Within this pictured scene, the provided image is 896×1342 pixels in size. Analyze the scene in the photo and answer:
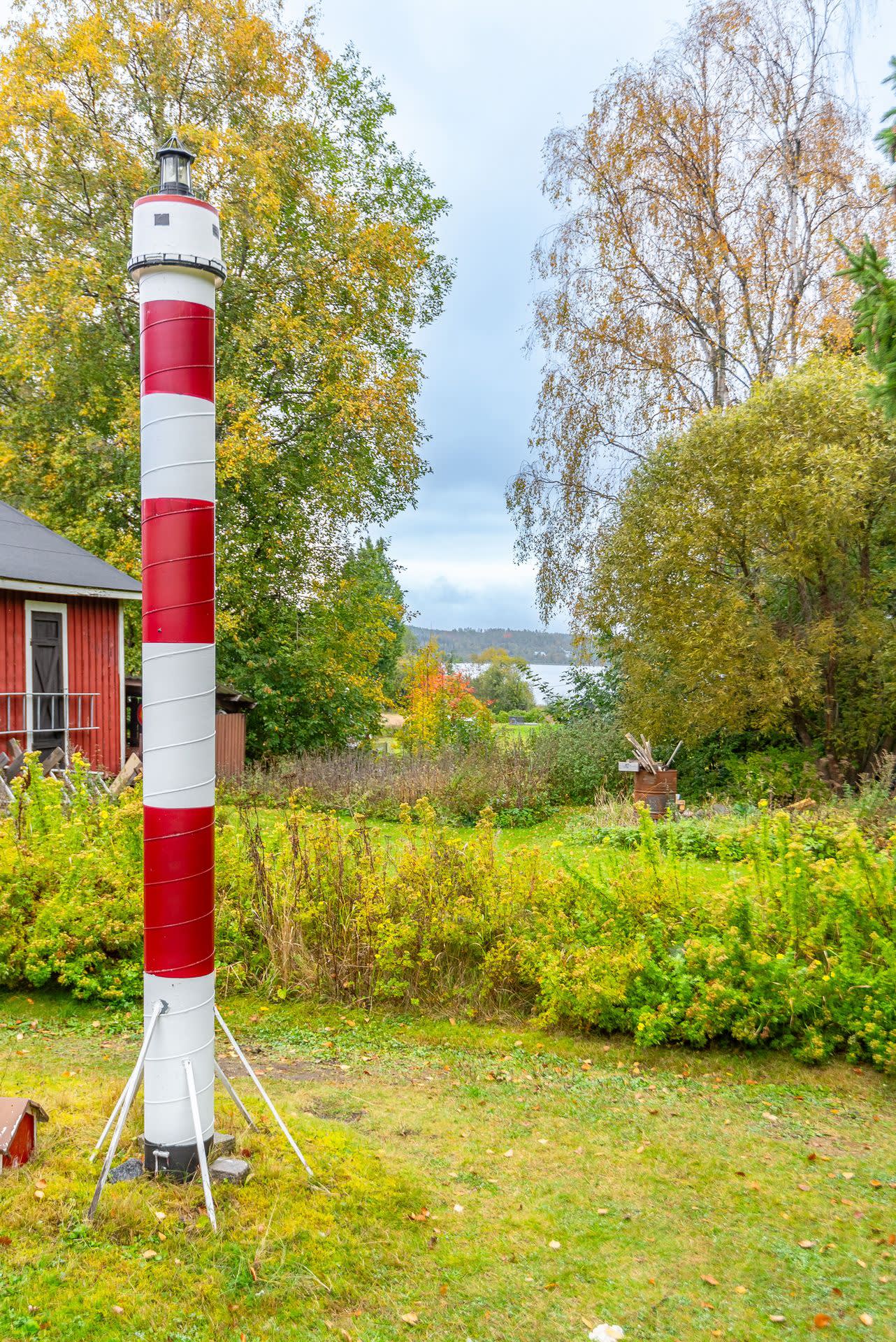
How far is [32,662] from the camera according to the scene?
12758 millimetres

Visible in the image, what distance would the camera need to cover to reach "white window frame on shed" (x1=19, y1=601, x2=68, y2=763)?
12609 mm

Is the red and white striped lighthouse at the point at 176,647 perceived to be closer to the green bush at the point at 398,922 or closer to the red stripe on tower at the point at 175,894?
the red stripe on tower at the point at 175,894

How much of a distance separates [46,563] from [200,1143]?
11.5m

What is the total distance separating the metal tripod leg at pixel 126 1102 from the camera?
8.75 ft

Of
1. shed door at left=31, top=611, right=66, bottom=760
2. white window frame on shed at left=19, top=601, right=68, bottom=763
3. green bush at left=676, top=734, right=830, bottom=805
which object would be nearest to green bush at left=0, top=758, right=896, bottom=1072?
green bush at left=676, top=734, right=830, bottom=805

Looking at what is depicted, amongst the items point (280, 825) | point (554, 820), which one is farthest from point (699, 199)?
point (280, 825)

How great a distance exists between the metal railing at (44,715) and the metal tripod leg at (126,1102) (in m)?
10.6

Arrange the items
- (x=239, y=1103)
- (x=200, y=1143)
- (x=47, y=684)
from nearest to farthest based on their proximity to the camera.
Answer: (x=200, y=1143)
(x=239, y=1103)
(x=47, y=684)

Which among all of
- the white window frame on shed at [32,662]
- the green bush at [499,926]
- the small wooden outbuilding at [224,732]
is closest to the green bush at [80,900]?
the green bush at [499,926]

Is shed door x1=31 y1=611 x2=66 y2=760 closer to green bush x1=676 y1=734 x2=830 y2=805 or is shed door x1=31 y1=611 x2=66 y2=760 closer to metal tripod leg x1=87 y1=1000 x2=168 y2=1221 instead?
green bush x1=676 y1=734 x2=830 y2=805

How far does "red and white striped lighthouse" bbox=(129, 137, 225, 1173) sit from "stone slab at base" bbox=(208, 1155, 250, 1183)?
0.08m

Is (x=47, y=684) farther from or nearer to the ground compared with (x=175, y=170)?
nearer to the ground

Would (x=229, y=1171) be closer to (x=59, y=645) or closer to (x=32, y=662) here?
(x=32, y=662)

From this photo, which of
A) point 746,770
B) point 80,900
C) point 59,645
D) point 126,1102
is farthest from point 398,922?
point 59,645
